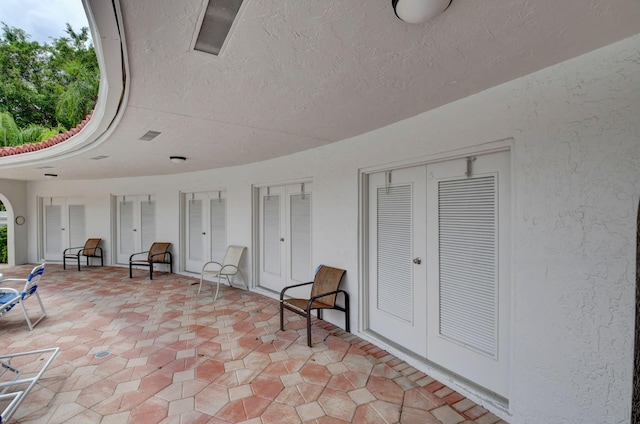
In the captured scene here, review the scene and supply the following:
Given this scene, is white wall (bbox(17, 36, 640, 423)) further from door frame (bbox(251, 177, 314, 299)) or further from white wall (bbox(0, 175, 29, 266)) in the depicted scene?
white wall (bbox(0, 175, 29, 266))

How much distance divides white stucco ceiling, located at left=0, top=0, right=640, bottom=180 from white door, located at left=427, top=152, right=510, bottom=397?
0.68 meters

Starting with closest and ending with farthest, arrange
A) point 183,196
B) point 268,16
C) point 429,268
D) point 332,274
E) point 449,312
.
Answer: point 268,16, point 449,312, point 429,268, point 332,274, point 183,196

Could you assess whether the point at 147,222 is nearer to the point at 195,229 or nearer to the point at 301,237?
the point at 195,229

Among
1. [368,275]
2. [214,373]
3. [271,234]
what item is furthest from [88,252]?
[368,275]

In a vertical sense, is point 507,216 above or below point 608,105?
below

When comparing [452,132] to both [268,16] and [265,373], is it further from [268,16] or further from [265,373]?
[265,373]

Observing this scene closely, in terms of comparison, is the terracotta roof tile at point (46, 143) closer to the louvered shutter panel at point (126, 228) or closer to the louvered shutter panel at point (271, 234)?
the louvered shutter panel at point (126, 228)

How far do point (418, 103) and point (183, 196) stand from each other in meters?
5.76

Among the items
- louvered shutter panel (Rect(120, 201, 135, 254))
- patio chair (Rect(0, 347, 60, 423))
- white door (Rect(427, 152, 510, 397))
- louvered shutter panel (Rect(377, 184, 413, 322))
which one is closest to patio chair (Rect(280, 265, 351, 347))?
louvered shutter panel (Rect(377, 184, 413, 322))

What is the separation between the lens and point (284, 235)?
4.72 meters

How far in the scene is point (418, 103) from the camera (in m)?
2.36

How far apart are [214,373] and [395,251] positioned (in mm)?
2121

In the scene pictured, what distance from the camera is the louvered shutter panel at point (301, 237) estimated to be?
4.34 metres

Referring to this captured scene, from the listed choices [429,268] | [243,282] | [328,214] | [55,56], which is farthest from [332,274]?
[55,56]
